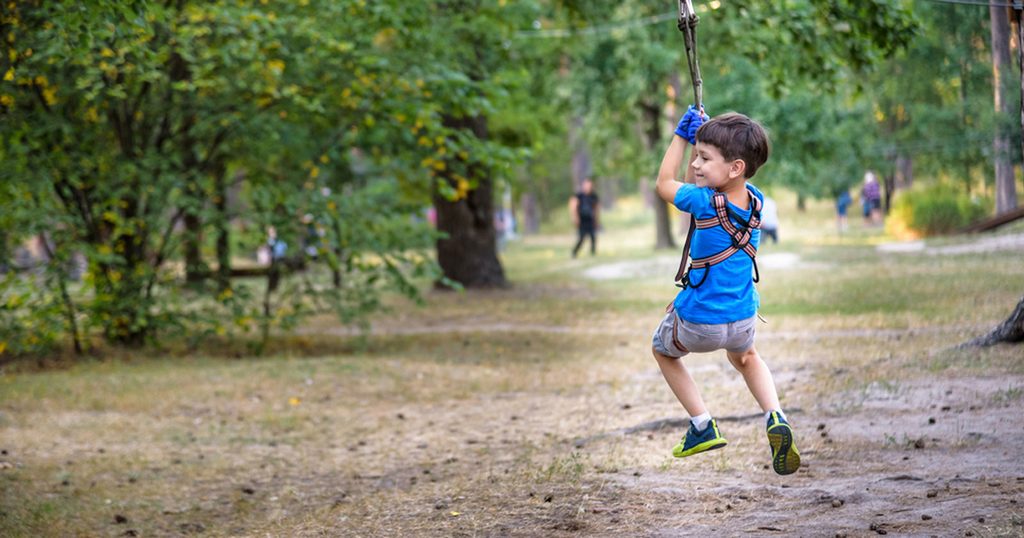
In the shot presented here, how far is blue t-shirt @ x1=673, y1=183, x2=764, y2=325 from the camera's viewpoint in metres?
5.24

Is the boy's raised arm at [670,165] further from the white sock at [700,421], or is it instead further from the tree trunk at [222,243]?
the tree trunk at [222,243]

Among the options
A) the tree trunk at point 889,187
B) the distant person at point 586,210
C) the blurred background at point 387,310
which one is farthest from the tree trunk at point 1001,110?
the tree trunk at point 889,187

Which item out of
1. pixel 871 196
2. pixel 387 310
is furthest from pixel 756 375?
pixel 871 196

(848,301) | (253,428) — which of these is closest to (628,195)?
(848,301)

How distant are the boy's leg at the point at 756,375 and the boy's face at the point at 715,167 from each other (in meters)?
0.83

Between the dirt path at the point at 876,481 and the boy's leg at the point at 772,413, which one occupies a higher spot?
the boy's leg at the point at 772,413

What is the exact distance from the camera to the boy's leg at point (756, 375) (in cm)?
548

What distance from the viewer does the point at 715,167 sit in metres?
5.16

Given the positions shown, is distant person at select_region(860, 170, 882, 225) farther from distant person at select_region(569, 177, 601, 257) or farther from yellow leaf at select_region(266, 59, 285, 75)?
Result: yellow leaf at select_region(266, 59, 285, 75)

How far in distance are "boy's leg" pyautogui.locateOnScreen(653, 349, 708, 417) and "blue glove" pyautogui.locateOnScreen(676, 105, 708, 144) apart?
1.03 m

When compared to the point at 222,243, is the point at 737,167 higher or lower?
higher

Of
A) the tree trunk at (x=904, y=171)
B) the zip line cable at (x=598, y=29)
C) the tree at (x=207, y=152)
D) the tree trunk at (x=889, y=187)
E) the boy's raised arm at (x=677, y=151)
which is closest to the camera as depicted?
the boy's raised arm at (x=677, y=151)

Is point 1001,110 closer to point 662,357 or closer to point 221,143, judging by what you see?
point 221,143

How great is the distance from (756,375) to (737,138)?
1.16 meters
